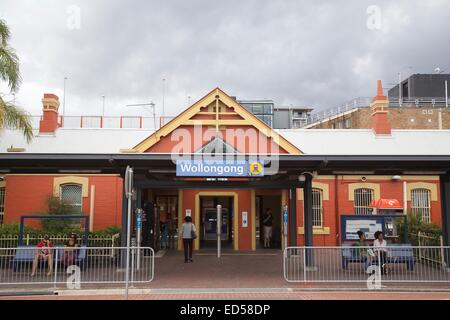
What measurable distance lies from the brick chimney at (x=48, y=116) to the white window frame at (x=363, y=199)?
49.7 feet

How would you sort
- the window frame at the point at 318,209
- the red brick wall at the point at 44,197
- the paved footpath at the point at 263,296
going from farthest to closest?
1. the window frame at the point at 318,209
2. the red brick wall at the point at 44,197
3. the paved footpath at the point at 263,296

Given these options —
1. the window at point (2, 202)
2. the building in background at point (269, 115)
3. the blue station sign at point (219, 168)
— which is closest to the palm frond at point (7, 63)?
the blue station sign at point (219, 168)

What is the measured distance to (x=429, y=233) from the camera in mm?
17562

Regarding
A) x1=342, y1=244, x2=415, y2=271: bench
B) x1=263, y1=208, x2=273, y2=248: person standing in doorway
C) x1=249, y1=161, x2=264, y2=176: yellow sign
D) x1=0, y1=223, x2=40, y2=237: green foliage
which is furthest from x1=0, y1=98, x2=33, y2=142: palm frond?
x1=263, y1=208, x2=273, y2=248: person standing in doorway

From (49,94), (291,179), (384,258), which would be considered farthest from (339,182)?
(49,94)

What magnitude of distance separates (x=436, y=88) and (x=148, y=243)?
123 feet

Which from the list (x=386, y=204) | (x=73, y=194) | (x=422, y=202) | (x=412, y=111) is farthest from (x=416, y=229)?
(x=412, y=111)

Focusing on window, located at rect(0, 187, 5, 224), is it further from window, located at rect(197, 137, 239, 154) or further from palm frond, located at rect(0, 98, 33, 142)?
window, located at rect(197, 137, 239, 154)

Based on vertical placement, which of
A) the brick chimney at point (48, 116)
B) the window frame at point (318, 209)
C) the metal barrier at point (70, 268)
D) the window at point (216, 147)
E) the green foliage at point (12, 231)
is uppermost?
the brick chimney at point (48, 116)

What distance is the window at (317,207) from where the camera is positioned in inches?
840

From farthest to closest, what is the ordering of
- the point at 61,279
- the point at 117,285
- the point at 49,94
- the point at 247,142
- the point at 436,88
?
the point at 436,88, the point at 49,94, the point at 247,142, the point at 61,279, the point at 117,285

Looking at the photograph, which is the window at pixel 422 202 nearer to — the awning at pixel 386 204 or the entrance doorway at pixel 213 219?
the awning at pixel 386 204

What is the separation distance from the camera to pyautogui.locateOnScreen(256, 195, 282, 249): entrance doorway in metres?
21.9
